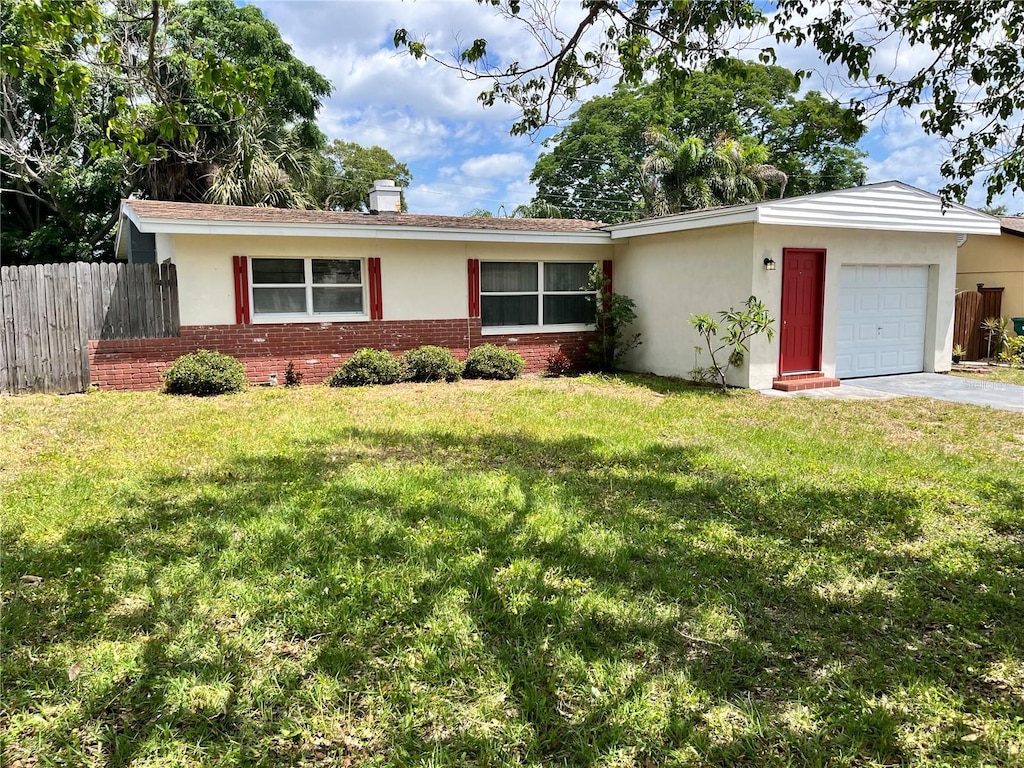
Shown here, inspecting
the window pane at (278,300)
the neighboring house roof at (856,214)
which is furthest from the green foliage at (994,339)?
the window pane at (278,300)

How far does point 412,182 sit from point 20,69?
37593 mm

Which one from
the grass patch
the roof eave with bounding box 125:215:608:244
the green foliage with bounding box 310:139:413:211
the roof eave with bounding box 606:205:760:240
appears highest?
the green foliage with bounding box 310:139:413:211

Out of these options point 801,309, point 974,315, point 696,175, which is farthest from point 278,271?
point 696,175

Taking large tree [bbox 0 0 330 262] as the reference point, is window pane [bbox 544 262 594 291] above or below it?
below

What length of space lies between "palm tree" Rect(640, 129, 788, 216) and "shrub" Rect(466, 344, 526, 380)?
1294cm

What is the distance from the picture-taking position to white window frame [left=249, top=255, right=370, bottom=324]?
11281mm


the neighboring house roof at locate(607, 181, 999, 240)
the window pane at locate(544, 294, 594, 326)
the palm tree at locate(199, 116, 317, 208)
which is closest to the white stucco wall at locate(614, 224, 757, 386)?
the neighboring house roof at locate(607, 181, 999, 240)

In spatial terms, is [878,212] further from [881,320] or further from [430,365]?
[430,365]

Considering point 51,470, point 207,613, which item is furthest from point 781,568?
point 51,470

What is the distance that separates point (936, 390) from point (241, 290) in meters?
11.7

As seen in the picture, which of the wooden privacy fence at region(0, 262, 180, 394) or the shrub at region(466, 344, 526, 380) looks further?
the shrub at region(466, 344, 526, 380)

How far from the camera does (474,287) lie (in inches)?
509

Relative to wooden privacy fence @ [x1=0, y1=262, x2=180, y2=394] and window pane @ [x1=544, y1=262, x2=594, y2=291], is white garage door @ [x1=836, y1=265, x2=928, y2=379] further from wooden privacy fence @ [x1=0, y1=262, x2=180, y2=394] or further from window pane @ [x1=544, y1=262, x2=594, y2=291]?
wooden privacy fence @ [x1=0, y1=262, x2=180, y2=394]

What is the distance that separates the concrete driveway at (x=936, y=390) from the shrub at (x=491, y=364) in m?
4.66
